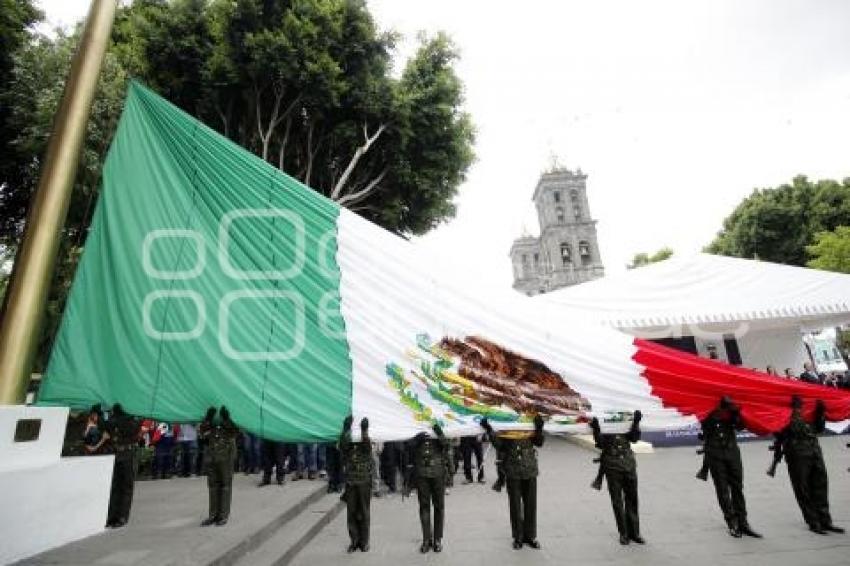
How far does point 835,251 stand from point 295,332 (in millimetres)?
30443

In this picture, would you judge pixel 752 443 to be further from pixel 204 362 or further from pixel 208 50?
pixel 208 50

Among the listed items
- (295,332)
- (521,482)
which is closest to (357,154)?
(521,482)

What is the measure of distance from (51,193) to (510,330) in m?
3.49

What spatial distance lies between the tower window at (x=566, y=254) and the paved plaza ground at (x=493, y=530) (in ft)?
173

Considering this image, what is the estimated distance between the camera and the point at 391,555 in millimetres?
5816

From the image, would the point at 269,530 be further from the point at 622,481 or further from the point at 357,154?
the point at 357,154

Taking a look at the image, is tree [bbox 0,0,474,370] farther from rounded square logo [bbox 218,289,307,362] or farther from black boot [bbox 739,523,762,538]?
black boot [bbox 739,523,762,538]

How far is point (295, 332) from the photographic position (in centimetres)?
339

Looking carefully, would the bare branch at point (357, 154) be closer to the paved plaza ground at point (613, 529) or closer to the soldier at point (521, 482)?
the paved plaza ground at point (613, 529)

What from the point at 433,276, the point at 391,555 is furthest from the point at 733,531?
the point at 433,276

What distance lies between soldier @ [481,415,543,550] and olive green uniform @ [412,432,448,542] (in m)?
0.77

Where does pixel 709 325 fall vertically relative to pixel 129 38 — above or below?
below

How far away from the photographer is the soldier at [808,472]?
226 inches

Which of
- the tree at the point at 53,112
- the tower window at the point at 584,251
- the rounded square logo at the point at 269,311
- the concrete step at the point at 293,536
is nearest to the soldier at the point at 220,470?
the concrete step at the point at 293,536
